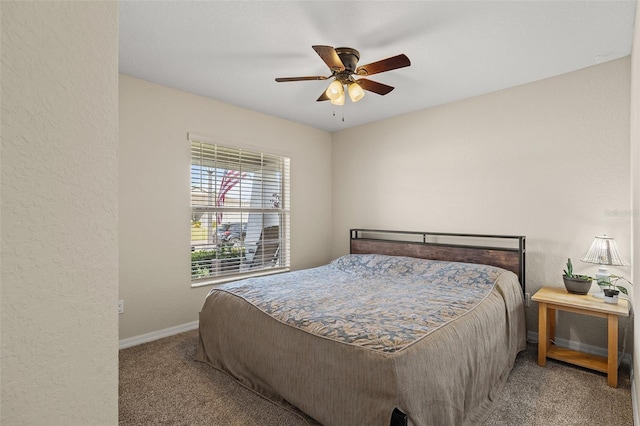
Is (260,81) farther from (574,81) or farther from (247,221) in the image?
(574,81)

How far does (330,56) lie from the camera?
1998 millimetres

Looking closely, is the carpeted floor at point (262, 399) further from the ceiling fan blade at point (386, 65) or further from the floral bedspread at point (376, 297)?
the ceiling fan blade at point (386, 65)

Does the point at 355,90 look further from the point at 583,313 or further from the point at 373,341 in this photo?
the point at 583,313

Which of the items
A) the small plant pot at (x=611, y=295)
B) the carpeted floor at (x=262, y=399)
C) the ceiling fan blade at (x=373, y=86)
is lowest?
the carpeted floor at (x=262, y=399)

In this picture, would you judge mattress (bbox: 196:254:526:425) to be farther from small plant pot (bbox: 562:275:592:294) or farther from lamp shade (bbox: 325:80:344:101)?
lamp shade (bbox: 325:80:344:101)

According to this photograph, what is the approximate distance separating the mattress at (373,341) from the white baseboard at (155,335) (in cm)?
80

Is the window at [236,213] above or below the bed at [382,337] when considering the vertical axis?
above

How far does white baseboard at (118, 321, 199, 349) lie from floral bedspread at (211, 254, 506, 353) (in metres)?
1.05

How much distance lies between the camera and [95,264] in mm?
608

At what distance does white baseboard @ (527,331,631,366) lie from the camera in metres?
2.48

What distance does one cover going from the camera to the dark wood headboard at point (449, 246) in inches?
116

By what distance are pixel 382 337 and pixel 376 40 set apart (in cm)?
200

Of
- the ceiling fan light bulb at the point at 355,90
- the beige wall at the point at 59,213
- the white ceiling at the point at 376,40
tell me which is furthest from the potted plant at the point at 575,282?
the beige wall at the point at 59,213

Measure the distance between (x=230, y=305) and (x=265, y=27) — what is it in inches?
77.9
